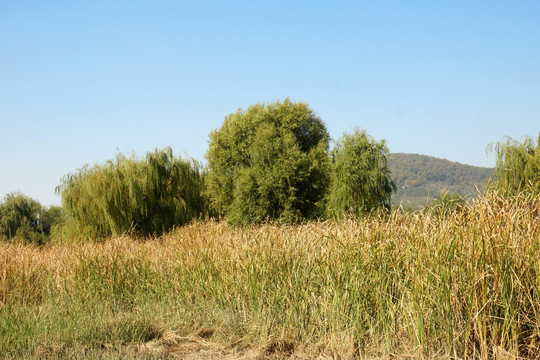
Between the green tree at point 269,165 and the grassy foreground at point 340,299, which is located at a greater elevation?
the green tree at point 269,165

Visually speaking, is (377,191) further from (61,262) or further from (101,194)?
(61,262)

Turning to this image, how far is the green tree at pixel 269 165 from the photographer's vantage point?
2172 cm

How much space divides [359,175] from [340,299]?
17.1 m

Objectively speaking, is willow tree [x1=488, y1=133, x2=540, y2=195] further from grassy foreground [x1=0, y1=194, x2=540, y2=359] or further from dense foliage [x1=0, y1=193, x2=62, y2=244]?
dense foliage [x1=0, y1=193, x2=62, y2=244]

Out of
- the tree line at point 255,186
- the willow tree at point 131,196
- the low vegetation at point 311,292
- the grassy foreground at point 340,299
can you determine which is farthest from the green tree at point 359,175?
the grassy foreground at point 340,299

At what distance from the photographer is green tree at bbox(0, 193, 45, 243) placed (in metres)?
42.5

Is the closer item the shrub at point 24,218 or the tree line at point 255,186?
the tree line at point 255,186

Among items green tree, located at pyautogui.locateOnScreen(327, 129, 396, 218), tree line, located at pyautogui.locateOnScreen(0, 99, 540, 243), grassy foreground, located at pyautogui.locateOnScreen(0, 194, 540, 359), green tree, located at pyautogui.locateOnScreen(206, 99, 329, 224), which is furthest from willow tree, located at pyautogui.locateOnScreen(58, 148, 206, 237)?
grassy foreground, located at pyautogui.locateOnScreen(0, 194, 540, 359)

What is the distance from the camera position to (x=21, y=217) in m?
46.0

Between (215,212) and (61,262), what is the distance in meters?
16.5

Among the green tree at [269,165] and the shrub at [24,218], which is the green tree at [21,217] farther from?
the green tree at [269,165]

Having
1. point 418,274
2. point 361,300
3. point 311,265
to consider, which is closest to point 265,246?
point 311,265

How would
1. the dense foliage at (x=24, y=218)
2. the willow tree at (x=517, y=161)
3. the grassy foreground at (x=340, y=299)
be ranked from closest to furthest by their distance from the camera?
the grassy foreground at (x=340, y=299) → the willow tree at (x=517, y=161) → the dense foliage at (x=24, y=218)

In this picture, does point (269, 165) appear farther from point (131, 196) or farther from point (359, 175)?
point (131, 196)
